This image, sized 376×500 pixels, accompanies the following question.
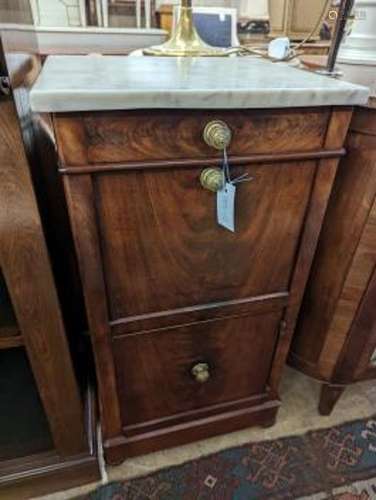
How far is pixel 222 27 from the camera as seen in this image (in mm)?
1562

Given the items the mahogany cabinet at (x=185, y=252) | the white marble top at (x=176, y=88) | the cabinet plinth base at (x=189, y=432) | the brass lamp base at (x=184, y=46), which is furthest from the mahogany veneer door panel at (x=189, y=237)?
the brass lamp base at (x=184, y=46)

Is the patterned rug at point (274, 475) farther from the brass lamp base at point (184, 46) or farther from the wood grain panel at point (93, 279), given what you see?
the brass lamp base at point (184, 46)

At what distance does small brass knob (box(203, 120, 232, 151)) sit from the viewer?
541 millimetres

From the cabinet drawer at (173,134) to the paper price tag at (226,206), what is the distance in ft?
0.18

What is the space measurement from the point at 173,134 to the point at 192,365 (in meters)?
0.51

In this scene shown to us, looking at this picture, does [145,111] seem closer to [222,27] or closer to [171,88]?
[171,88]

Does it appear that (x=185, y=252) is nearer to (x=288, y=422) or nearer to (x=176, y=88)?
(x=176, y=88)

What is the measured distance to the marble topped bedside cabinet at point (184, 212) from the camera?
0.52 m

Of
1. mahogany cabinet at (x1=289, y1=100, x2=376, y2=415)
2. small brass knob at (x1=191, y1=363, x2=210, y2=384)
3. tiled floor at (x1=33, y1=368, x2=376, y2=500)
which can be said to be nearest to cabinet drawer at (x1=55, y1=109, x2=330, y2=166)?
mahogany cabinet at (x1=289, y1=100, x2=376, y2=415)

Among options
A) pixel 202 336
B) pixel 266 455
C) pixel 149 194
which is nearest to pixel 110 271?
pixel 149 194

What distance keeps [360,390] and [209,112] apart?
99 centimetres

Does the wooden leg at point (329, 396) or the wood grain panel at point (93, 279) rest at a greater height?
the wood grain panel at point (93, 279)

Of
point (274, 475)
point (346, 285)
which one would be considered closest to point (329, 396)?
Answer: point (274, 475)

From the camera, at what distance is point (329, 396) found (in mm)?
1002
